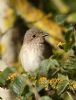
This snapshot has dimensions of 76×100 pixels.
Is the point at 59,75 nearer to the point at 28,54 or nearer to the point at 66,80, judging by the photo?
the point at 66,80

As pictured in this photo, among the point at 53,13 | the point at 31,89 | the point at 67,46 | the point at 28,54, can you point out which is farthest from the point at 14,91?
the point at 53,13

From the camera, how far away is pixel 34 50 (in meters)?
5.67

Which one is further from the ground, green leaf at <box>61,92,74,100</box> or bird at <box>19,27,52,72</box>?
bird at <box>19,27,52,72</box>

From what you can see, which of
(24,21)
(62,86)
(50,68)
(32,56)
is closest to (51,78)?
(50,68)

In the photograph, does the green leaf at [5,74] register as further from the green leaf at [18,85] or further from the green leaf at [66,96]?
the green leaf at [66,96]

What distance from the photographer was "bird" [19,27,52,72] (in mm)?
5527

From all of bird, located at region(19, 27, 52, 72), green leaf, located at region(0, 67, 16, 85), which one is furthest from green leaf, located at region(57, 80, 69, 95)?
bird, located at region(19, 27, 52, 72)

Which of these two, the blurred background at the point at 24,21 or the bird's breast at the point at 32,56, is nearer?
the bird's breast at the point at 32,56

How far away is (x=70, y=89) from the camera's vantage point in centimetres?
373

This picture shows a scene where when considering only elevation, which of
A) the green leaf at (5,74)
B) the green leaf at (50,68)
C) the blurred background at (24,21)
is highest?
the blurred background at (24,21)

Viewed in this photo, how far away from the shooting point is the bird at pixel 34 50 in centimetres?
553

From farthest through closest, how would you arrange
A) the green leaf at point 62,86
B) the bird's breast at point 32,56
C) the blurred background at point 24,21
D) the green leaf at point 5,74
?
the blurred background at point 24,21, the bird's breast at point 32,56, the green leaf at point 5,74, the green leaf at point 62,86

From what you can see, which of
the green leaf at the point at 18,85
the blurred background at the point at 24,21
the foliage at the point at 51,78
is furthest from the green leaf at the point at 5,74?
the blurred background at the point at 24,21

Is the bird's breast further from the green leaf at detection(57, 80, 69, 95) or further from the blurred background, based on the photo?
the green leaf at detection(57, 80, 69, 95)
